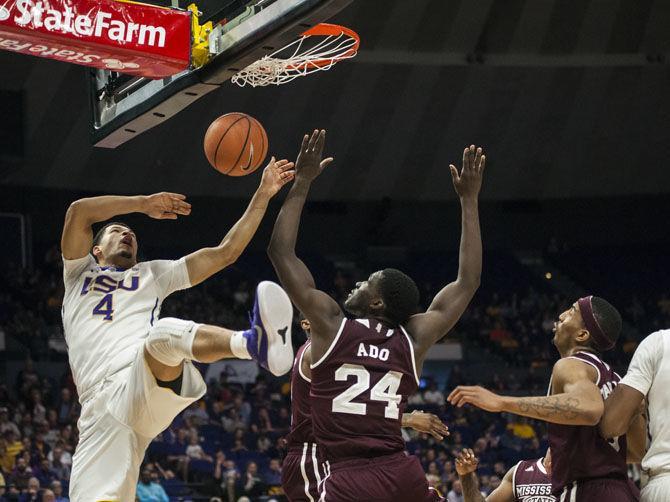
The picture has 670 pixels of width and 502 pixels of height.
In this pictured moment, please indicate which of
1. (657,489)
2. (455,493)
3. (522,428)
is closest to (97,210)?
(657,489)

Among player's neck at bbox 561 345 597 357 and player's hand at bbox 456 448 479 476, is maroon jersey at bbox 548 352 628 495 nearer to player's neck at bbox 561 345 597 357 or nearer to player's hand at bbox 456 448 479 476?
player's neck at bbox 561 345 597 357

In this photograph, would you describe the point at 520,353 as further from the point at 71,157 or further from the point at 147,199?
the point at 147,199

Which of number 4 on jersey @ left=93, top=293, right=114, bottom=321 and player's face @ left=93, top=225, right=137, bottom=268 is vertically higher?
player's face @ left=93, top=225, right=137, bottom=268

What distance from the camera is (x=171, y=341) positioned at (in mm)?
5039

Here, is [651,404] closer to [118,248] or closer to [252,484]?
[118,248]

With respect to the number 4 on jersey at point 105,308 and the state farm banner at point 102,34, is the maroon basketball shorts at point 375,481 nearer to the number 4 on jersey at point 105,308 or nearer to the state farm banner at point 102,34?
the number 4 on jersey at point 105,308

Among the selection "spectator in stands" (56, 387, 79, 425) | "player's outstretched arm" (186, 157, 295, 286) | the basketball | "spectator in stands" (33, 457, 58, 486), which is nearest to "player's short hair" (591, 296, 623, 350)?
"player's outstretched arm" (186, 157, 295, 286)

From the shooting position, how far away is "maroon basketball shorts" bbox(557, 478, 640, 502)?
4.97 meters

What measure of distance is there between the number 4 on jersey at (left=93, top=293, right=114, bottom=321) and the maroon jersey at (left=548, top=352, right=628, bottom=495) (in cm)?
238

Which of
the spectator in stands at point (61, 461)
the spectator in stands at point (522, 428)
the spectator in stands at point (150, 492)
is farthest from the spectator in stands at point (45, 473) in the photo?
the spectator in stands at point (522, 428)

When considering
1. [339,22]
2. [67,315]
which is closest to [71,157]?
[339,22]

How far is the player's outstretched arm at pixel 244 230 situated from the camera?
557 cm

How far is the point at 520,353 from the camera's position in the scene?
73.3 ft

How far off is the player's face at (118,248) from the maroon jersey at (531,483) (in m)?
2.62
